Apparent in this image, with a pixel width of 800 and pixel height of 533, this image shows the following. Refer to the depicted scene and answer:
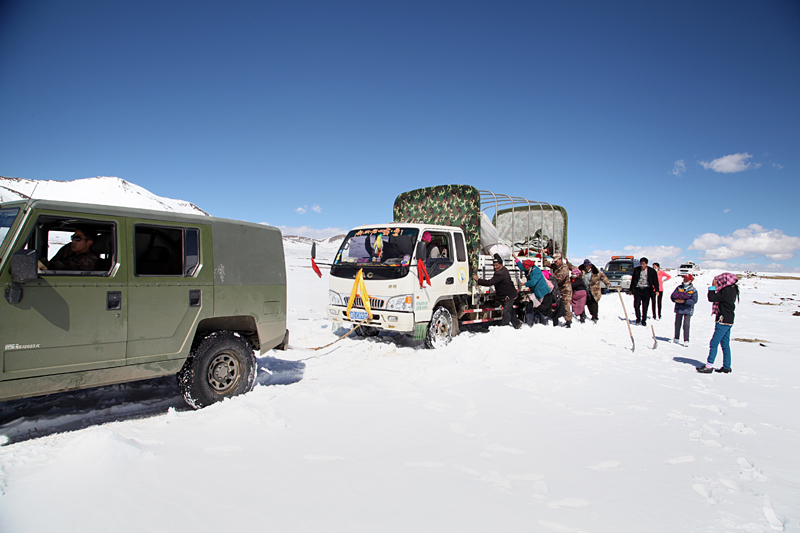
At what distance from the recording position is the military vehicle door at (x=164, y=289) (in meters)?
3.93

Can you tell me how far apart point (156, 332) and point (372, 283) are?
400cm

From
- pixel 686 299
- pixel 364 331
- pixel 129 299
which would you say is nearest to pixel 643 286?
pixel 686 299

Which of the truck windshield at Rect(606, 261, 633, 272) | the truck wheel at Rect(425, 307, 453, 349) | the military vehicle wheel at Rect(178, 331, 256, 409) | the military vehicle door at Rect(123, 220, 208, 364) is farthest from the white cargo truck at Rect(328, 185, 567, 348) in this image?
the truck windshield at Rect(606, 261, 633, 272)

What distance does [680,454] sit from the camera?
142 inches

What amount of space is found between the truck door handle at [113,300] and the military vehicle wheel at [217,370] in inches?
35.4

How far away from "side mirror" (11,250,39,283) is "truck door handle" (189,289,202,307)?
132 centimetres

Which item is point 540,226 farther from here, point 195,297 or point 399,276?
point 195,297

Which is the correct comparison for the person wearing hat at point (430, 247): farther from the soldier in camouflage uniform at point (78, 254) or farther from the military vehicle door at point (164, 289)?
the soldier in camouflage uniform at point (78, 254)

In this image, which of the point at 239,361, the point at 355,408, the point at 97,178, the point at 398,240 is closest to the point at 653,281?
the point at 398,240

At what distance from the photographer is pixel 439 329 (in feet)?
26.2

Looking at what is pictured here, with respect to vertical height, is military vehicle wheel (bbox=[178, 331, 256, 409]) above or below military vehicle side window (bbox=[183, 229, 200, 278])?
below

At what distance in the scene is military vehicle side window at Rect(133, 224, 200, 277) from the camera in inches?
161

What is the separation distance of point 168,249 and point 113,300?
29.0 inches

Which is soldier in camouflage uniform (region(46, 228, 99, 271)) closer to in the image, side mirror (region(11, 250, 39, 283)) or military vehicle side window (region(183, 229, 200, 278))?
side mirror (region(11, 250, 39, 283))
